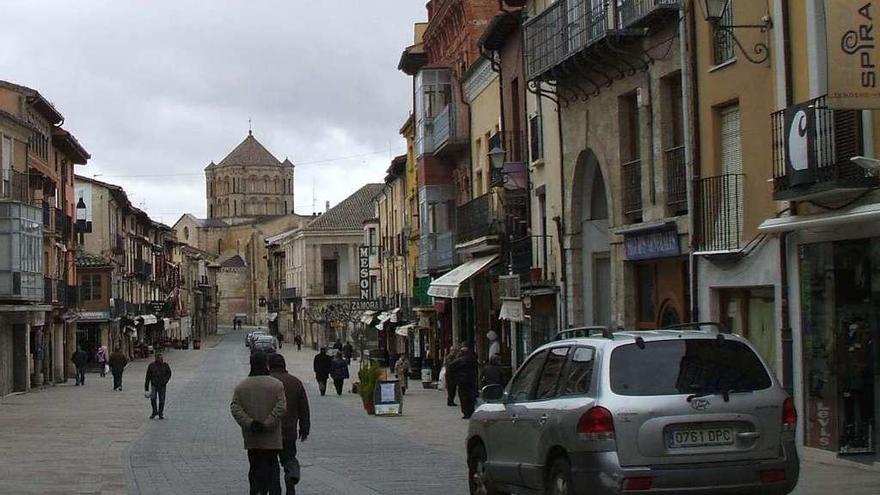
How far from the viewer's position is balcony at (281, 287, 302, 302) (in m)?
117

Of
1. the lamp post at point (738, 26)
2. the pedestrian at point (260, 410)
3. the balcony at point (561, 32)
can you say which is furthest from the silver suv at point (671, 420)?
the balcony at point (561, 32)

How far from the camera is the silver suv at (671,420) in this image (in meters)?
10.5

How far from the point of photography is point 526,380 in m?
12.7

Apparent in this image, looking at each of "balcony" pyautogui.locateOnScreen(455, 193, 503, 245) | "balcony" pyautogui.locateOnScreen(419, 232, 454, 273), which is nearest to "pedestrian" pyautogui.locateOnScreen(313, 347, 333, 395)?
"balcony" pyautogui.locateOnScreen(419, 232, 454, 273)

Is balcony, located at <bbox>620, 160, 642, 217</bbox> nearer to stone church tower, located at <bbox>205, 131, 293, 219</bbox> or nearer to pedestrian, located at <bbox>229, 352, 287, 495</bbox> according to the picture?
pedestrian, located at <bbox>229, 352, 287, 495</bbox>

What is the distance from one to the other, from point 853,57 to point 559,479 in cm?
594

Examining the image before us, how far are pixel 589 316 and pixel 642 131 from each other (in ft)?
20.1

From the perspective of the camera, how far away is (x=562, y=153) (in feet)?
94.5

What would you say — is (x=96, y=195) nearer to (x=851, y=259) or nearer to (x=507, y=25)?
(x=507, y=25)

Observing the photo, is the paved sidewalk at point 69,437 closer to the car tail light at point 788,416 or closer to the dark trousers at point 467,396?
the dark trousers at point 467,396

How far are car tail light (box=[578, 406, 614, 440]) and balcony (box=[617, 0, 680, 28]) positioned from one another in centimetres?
1218

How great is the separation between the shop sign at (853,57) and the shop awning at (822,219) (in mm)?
1287

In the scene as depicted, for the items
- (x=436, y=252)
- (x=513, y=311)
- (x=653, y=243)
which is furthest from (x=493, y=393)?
(x=436, y=252)

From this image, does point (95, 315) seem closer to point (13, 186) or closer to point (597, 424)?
point (13, 186)
